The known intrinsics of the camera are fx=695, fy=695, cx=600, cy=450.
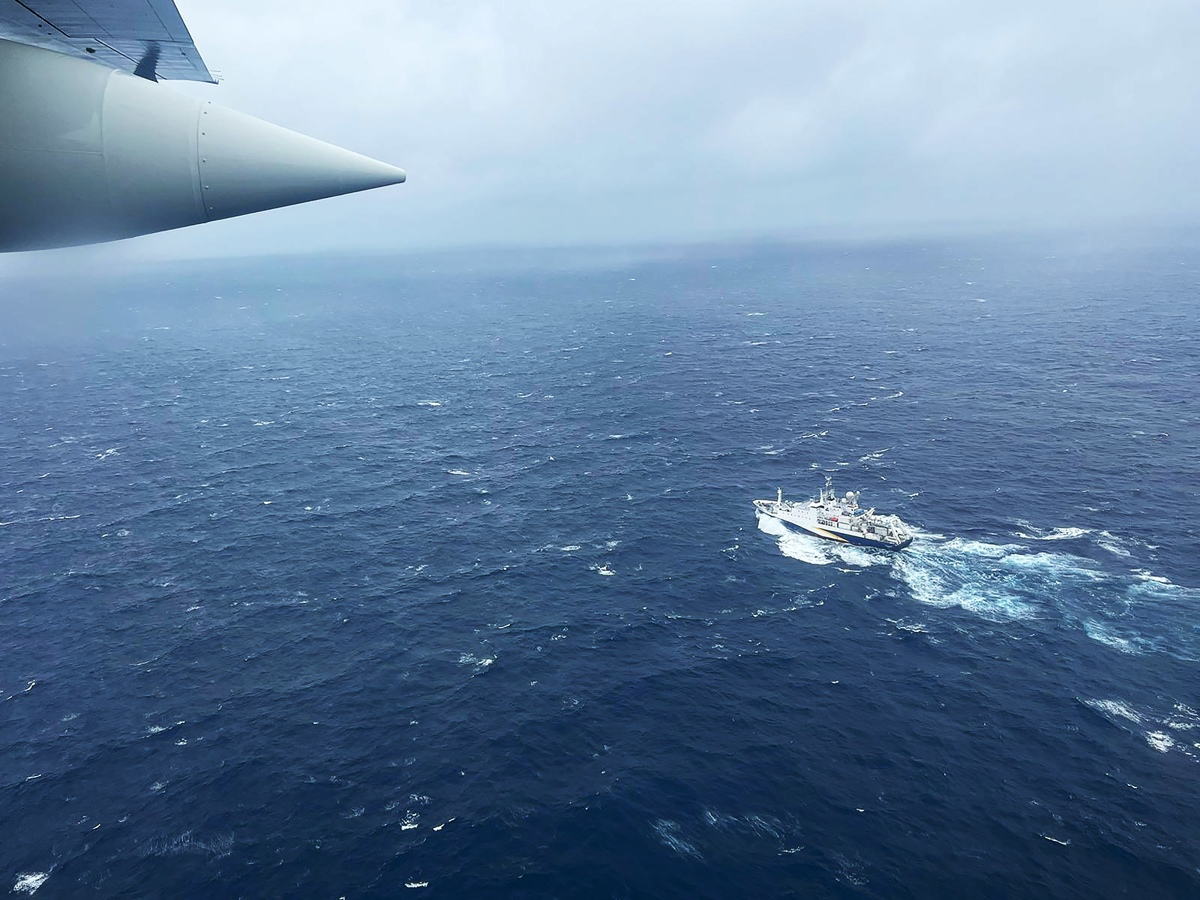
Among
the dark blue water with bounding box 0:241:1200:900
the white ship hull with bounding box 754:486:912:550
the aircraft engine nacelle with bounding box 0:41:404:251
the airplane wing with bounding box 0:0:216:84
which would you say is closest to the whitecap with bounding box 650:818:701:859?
the dark blue water with bounding box 0:241:1200:900

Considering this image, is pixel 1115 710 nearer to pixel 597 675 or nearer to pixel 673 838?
pixel 673 838

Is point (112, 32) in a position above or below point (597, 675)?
above

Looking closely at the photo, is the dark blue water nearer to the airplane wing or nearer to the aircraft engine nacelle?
the aircraft engine nacelle

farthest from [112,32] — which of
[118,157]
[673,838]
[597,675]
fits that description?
[597,675]

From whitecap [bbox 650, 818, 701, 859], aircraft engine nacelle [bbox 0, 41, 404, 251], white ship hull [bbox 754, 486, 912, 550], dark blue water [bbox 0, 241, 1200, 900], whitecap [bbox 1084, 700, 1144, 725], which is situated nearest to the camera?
aircraft engine nacelle [bbox 0, 41, 404, 251]

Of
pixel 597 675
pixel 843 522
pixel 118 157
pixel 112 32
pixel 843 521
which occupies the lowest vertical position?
pixel 597 675

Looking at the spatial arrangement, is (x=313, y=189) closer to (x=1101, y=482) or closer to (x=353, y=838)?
(x=353, y=838)

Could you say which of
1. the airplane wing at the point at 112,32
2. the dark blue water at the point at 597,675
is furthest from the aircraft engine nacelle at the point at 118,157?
the dark blue water at the point at 597,675

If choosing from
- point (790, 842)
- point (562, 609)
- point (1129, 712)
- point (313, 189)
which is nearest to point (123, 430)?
point (562, 609)
